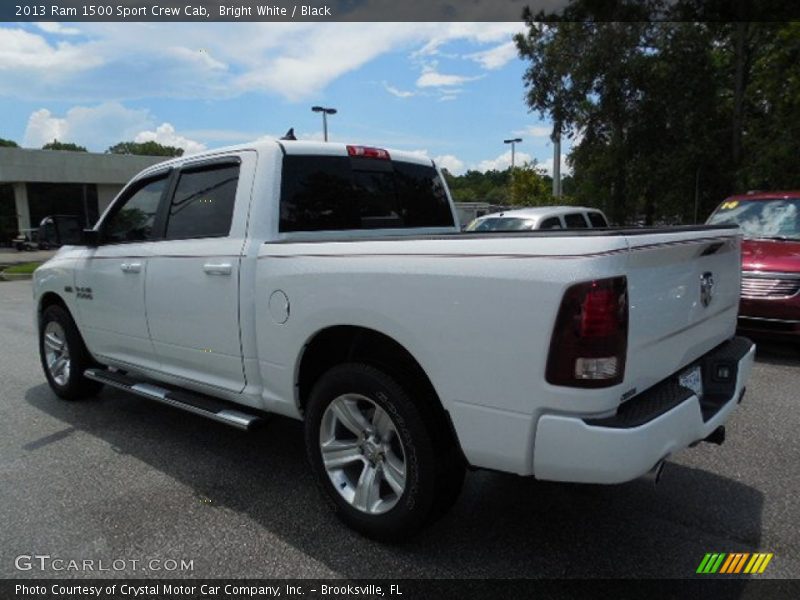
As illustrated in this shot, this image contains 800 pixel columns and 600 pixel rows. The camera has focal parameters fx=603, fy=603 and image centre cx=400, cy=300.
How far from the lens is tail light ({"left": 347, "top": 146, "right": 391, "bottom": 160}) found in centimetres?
392

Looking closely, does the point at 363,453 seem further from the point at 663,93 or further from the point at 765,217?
the point at 663,93

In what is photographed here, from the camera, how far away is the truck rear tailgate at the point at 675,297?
7.56 ft

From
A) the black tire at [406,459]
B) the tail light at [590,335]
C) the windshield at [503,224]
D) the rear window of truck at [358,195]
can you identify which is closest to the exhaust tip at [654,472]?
the tail light at [590,335]

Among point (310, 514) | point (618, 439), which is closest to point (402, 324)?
point (618, 439)

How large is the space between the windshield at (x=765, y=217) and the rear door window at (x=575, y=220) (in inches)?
116

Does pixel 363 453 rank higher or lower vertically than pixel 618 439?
lower

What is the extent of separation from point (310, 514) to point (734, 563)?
2.04m

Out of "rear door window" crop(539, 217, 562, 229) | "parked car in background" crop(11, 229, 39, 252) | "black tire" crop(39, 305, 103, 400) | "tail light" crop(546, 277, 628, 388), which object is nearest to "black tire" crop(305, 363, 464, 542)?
"tail light" crop(546, 277, 628, 388)

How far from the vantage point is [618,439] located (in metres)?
2.16

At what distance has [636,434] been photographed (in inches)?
86.1

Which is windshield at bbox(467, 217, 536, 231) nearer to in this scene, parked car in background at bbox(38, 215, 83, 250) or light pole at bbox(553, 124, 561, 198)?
parked car in background at bbox(38, 215, 83, 250)

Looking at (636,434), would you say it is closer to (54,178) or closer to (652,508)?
(652,508)

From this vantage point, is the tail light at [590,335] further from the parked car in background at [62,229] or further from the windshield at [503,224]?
the windshield at [503,224]

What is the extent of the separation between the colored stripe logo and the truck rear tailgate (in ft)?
2.90
